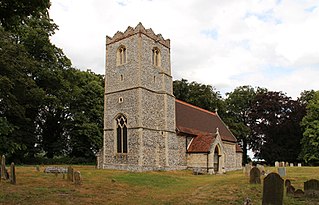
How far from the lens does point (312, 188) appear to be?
1186 cm

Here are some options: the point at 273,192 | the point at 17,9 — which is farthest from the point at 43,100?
the point at 273,192

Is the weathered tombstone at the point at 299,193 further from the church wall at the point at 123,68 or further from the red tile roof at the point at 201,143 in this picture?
the church wall at the point at 123,68

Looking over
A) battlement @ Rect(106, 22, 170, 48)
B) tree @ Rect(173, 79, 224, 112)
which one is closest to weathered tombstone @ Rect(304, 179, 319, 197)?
battlement @ Rect(106, 22, 170, 48)

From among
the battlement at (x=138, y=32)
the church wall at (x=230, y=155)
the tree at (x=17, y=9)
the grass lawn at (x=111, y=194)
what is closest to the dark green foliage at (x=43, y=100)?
the grass lawn at (x=111, y=194)

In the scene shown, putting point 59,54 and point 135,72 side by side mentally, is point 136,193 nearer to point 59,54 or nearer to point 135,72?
point 135,72

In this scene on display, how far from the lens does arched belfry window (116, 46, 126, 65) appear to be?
93.0ft

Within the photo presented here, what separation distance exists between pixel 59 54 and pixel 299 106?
37.8 metres

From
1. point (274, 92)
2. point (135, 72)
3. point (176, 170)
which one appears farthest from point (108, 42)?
point (274, 92)

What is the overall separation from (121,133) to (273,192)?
1977 cm

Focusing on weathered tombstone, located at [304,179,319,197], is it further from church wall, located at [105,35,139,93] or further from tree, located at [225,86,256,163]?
tree, located at [225,86,256,163]

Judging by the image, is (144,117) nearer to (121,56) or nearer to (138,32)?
(121,56)

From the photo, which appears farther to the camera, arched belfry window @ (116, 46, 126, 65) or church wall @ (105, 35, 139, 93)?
arched belfry window @ (116, 46, 126, 65)

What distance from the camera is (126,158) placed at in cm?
2605

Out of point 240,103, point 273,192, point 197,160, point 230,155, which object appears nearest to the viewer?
point 273,192
